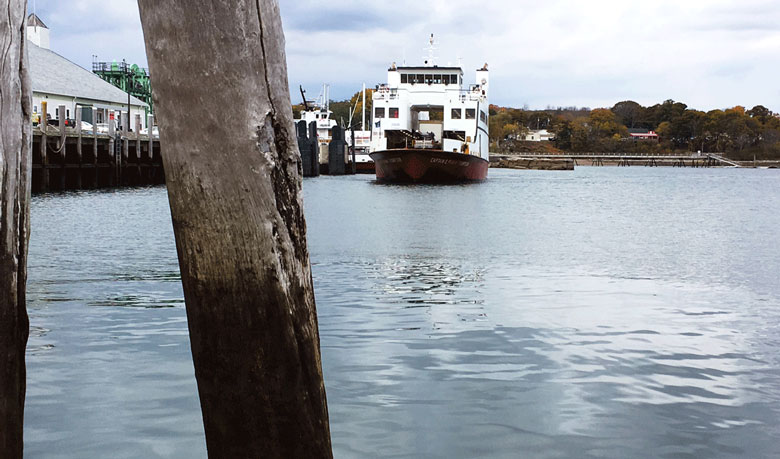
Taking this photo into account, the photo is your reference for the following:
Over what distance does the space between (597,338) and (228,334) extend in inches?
217

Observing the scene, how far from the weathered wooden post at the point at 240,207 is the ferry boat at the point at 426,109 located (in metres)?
41.4

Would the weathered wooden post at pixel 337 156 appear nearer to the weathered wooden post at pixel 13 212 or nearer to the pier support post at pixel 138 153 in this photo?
the pier support post at pixel 138 153

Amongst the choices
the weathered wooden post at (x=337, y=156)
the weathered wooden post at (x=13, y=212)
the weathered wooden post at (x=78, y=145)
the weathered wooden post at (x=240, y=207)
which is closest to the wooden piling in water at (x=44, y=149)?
the weathered wooden post at (x=78, y=145)

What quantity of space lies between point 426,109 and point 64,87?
2103 centimetres

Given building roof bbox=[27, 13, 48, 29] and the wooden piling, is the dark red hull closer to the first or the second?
the wooden piling

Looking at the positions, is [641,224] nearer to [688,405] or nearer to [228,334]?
[688,405]

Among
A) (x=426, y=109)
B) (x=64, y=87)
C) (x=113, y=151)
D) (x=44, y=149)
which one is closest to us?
(x=44, y=149)

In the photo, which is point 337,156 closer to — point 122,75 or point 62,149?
point 122,75

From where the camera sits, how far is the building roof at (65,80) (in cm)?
4566

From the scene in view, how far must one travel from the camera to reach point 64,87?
47250 millimetres

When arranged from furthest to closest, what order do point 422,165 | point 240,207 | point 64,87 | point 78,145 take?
1. point 64,87
2. point 422,165
3. point 78,145
4. point 240,207

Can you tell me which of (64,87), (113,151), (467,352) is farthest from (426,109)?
(467,352)

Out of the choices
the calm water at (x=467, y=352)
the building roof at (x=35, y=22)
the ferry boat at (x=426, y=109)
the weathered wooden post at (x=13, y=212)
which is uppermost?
the building roof at (x=35, y=22)

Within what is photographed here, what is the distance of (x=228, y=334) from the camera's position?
266 centimetres
